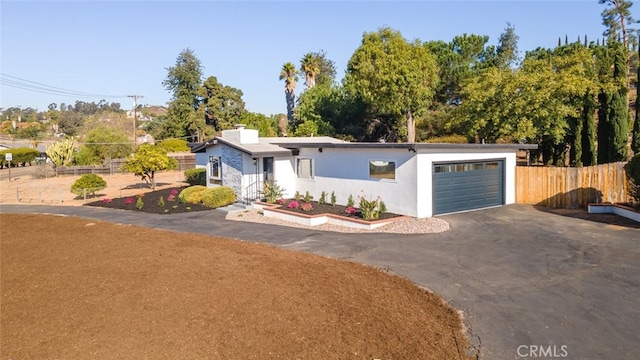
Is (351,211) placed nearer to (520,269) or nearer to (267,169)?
(267,169)

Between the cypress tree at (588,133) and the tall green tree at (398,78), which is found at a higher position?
the tall green tree at (398,78)

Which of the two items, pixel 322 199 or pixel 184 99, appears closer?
pixel 322 199

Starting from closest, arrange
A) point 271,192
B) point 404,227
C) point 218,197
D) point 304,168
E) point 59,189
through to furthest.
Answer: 1. point 404,227
2. point 271,192
3. point 218,197
4. point 304,168
5. point 59,189

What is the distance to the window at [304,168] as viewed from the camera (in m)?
22.3

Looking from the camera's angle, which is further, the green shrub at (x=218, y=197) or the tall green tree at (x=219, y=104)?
the tall green tree at (x=219, y=104)

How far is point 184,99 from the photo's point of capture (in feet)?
214

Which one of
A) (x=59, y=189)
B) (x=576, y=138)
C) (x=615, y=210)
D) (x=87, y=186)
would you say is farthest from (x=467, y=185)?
(x=59, y=189)

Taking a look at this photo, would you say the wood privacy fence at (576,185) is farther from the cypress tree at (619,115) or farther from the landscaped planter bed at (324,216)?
the cypress tree at (619,115)

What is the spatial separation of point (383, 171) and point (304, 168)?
5862 millimetres

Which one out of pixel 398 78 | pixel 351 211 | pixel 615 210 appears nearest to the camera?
pixel 615 210

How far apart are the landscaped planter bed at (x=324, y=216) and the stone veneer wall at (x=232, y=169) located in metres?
3.38

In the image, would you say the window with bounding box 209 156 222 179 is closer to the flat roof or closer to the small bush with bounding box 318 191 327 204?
the flat roof

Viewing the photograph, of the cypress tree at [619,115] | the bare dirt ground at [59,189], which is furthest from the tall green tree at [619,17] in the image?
the bare dirt ground at [59,189]

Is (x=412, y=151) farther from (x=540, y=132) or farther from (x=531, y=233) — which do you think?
(x=540, y=132)
